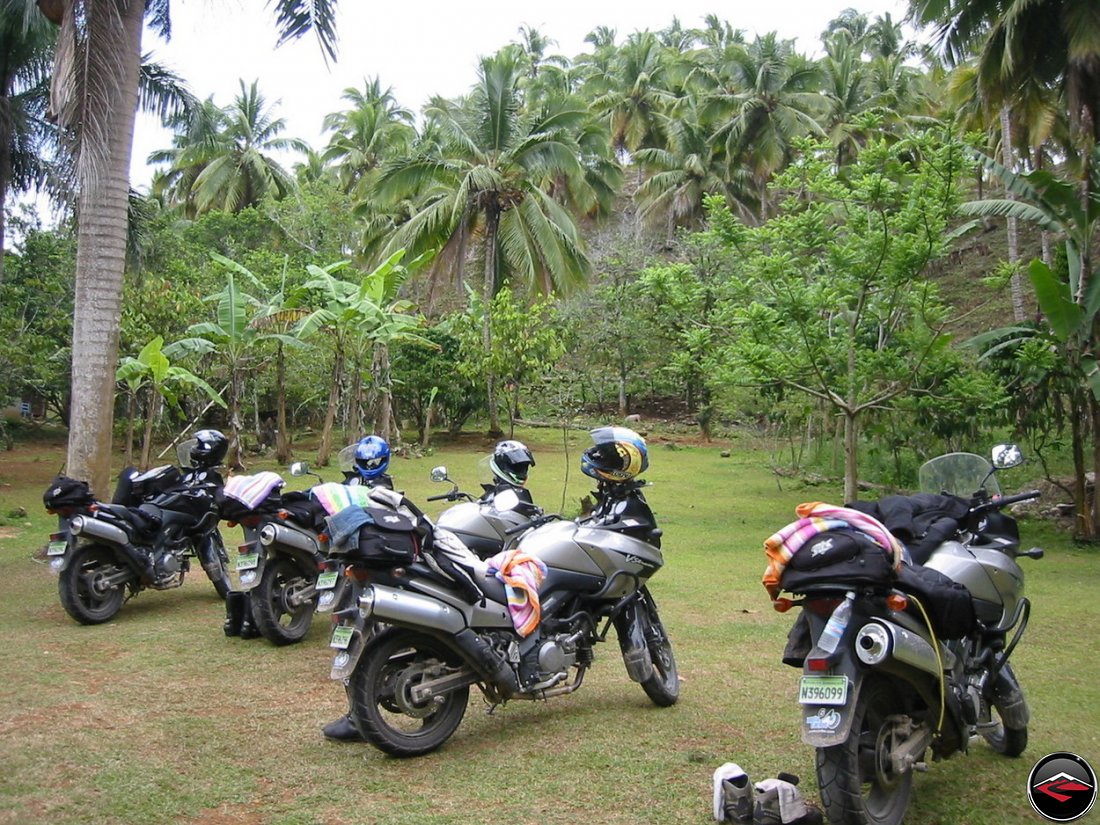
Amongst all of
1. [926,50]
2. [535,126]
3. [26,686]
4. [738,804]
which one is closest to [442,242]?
[535,126]

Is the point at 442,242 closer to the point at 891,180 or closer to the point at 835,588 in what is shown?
the point at 891,180

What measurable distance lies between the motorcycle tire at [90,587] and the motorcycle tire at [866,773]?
6.09 metres

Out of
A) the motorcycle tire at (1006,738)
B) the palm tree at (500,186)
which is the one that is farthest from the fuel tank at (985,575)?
the palm tree at (500,186)

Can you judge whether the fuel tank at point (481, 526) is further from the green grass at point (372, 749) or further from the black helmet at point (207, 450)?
the black helmet at point (207, 450)

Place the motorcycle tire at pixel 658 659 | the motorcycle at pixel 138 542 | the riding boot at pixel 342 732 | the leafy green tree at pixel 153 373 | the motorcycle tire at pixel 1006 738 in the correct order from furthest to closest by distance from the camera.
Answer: the leafy green tree at pixel 153 373, the motorcycle at pixel 138 542, the motorcycle tire at pixel 658 659, the riding boot at pixel 342 732, the motorcycle tire at pixel 1006 738

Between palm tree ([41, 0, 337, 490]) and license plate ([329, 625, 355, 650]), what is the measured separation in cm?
716

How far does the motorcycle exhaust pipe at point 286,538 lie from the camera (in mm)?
6871

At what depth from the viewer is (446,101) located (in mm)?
38875

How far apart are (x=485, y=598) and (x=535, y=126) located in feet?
75.0

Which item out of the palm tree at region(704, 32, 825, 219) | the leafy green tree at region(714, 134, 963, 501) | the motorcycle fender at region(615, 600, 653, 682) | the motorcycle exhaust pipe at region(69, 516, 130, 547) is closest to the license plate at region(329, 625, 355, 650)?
the motorcycle fender at region(615, 600, 653, 682)

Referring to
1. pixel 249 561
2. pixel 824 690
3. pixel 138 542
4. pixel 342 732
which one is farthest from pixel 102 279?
pixel 824 690

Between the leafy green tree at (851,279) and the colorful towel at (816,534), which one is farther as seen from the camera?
the leafy green tree at (851,279)

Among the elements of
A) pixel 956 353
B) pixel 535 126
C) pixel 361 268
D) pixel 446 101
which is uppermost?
pixel 446 101

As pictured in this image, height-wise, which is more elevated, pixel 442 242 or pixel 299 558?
pixel 442 242
